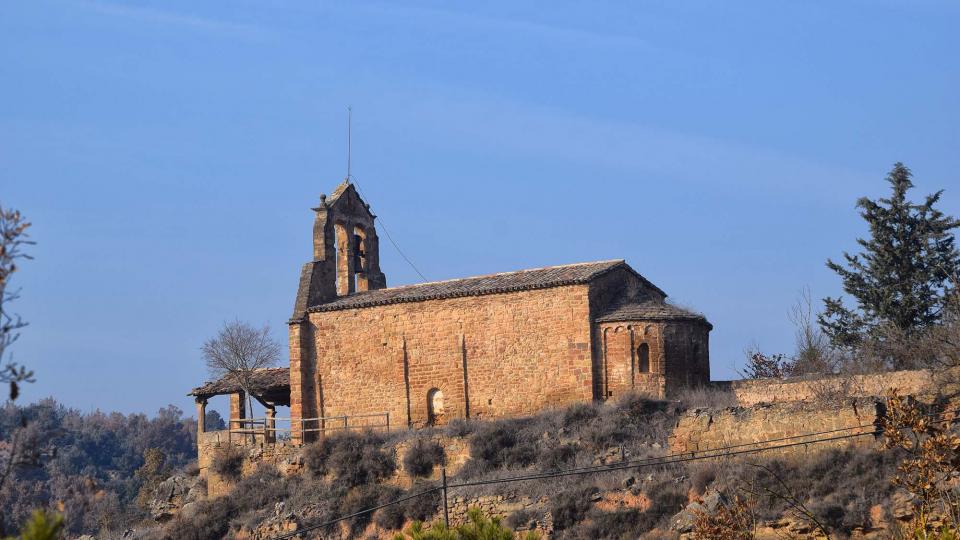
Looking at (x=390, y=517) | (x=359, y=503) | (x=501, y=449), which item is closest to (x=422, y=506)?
(x=390, y=517)

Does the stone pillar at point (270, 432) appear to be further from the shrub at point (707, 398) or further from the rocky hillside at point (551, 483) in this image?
the shrub at point (707, 398)

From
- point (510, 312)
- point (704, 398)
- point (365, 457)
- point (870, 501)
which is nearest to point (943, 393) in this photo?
point (870, 501)

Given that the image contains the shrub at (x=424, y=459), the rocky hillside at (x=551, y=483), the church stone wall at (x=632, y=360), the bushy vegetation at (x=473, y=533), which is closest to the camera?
the bushy vegetation at (x=473, y=533)

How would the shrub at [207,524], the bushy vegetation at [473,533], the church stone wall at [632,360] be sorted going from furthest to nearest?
the shrub at [207,524]
the church stone wall at [632,360]
the bushy vegetation at [473,533]

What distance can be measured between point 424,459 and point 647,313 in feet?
23.4

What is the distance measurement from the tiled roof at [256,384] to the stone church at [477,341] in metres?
1.36

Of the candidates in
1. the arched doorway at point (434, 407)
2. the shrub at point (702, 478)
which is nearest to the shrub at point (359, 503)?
the arched doorway at point (434, 407)

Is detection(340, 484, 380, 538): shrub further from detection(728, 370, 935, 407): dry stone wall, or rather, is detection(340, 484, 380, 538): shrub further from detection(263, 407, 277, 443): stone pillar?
detection(728, 370, 935, 407): dry stone wall

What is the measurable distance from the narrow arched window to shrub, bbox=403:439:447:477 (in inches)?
226

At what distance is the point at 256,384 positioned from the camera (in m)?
43.8

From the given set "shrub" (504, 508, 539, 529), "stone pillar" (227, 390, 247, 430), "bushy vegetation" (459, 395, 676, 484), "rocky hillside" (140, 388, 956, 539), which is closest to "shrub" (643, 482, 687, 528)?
"rocky hillside" (140, 388, 956, 539)

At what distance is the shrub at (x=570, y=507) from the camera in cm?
3281

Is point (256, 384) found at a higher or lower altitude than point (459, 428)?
higher

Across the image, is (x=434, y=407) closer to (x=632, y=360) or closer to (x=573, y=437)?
(x=573, y=437)
